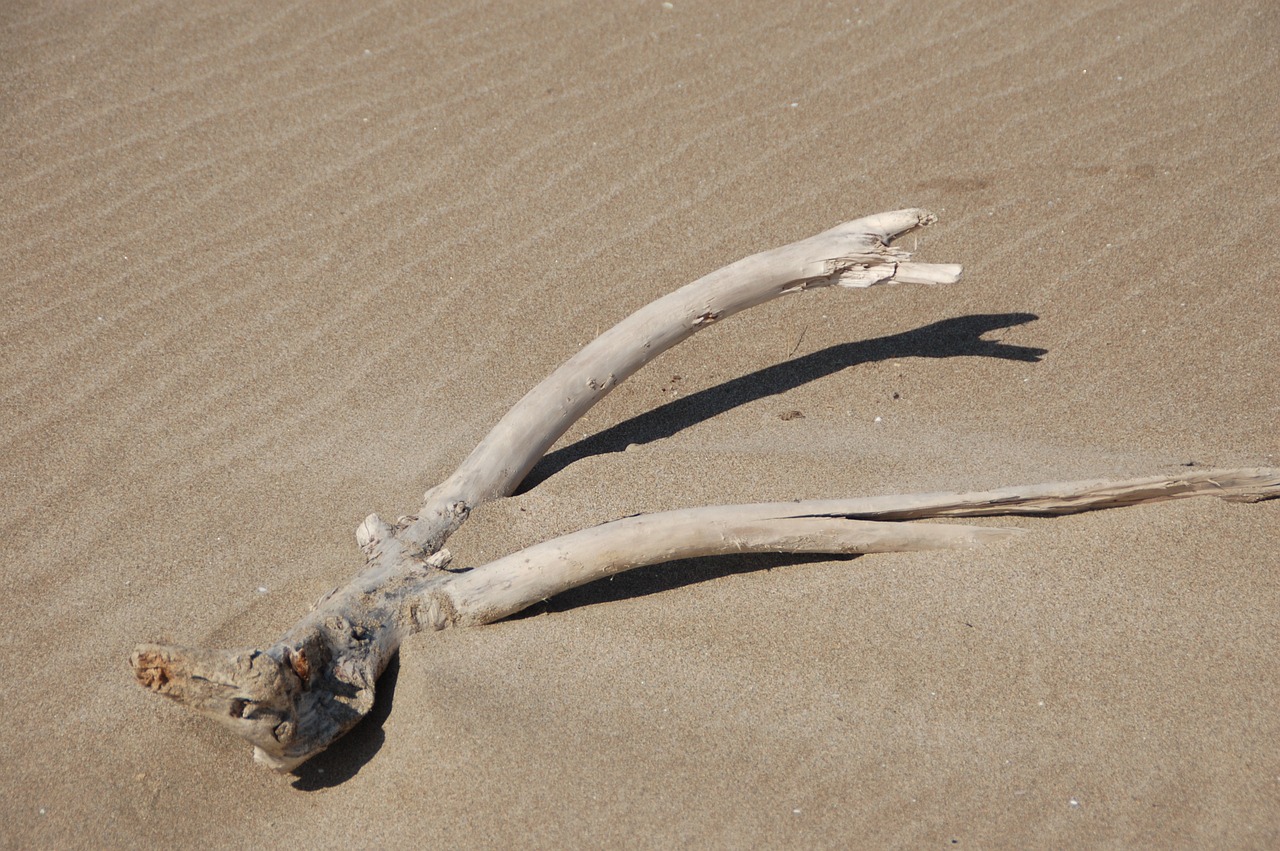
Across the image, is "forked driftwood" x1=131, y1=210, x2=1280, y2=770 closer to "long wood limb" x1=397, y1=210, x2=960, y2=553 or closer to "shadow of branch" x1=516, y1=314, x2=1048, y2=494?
"long wood limb" x1=397, y1=210, x2=960, y2=553

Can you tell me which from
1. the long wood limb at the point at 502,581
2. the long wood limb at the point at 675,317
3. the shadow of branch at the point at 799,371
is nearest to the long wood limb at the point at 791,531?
the long wood limb at the point at 502,581

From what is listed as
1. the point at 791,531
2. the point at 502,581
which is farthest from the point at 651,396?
the point at 502,581

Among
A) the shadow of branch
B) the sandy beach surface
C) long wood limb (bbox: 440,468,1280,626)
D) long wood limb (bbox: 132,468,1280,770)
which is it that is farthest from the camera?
the shadow of branch

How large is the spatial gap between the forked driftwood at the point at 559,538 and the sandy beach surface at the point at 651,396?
0.31 feet

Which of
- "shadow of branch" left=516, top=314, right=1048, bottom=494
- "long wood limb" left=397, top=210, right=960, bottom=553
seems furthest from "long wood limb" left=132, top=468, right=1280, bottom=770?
"shadow of branch" left=516, top=314, right=1048, bottom=494

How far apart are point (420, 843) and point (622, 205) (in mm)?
3098

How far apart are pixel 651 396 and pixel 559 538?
49.0 inches

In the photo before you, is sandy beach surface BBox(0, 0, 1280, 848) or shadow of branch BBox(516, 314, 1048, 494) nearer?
sandy beach surface BBox(0, 0, 1280, 848)

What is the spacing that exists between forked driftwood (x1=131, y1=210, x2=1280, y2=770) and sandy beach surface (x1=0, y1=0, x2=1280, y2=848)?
9 cm

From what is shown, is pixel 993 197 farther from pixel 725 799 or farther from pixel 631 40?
pixel 725 799

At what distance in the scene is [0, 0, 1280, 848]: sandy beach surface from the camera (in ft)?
7.64

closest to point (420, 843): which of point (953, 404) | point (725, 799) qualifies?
point (725, 799)

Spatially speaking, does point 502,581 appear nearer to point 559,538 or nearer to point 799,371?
point 559,538

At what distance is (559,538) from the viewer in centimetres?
263
